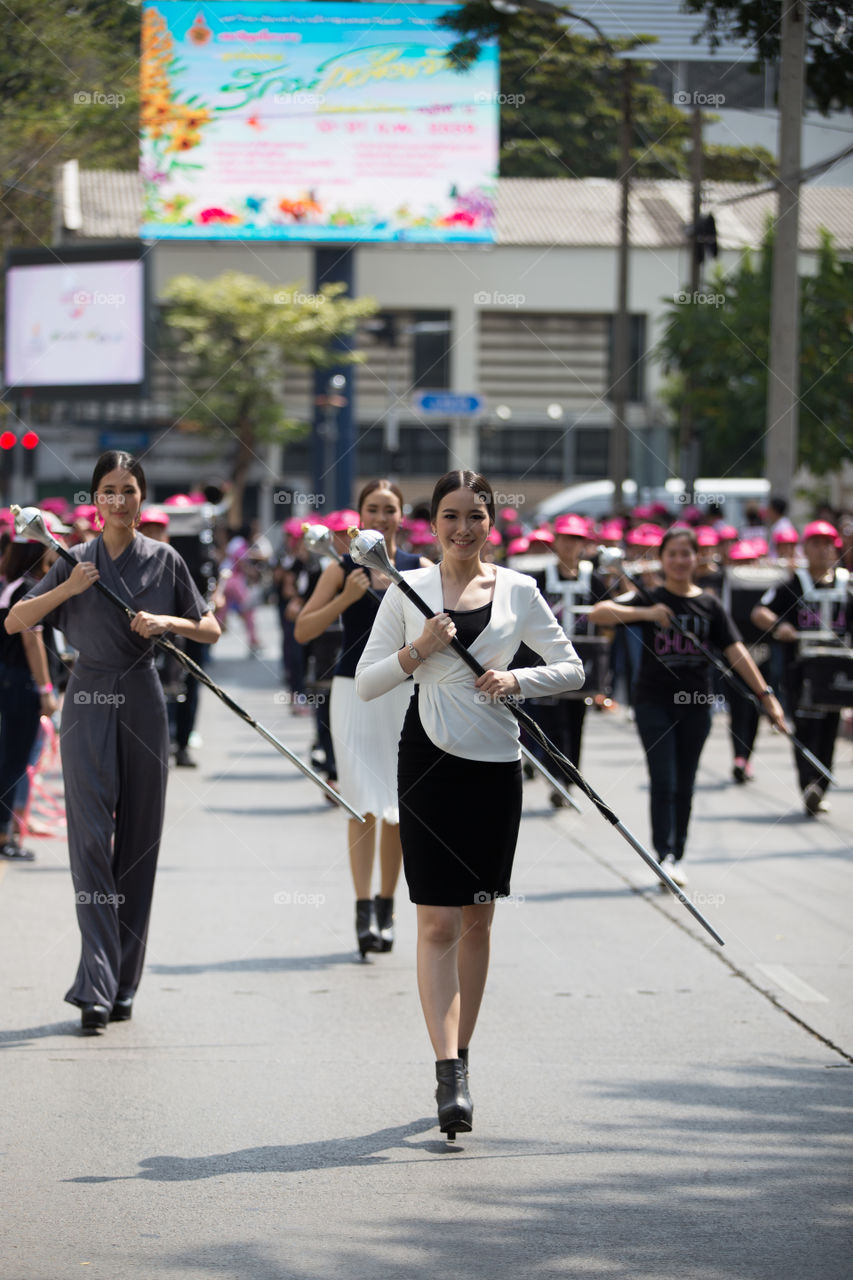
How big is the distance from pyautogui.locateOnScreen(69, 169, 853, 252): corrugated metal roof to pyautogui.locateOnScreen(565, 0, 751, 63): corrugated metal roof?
5.26 m

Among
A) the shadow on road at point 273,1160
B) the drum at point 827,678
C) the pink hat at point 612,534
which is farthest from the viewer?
the pink hat at point 612,534

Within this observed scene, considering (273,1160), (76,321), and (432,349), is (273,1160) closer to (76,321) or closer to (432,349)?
(76,321)

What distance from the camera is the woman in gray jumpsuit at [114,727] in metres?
6.24

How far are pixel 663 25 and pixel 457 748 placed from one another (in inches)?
299

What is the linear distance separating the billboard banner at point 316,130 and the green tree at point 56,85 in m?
5.79

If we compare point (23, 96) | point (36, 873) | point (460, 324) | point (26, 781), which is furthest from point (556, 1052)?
point (460, 324)

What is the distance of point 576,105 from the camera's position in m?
20.4

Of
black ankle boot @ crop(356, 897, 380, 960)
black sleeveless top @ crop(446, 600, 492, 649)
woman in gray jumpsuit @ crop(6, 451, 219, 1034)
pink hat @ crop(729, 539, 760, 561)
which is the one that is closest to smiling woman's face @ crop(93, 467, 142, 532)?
woman in gray jumpsuit @ crop(6, 451, 219, 1034)

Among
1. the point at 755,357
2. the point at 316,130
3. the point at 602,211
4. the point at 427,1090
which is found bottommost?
the point at 427,1090

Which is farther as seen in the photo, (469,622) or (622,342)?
(622,342)

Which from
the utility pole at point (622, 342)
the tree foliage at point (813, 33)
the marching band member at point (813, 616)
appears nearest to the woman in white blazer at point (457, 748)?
the tree foliage at point (813, 33)

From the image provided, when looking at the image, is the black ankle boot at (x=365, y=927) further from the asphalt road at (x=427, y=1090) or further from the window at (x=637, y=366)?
the window at (x=637, y=366)

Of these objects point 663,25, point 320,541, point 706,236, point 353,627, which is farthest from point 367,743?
point 706,236

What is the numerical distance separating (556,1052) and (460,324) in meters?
51.1
